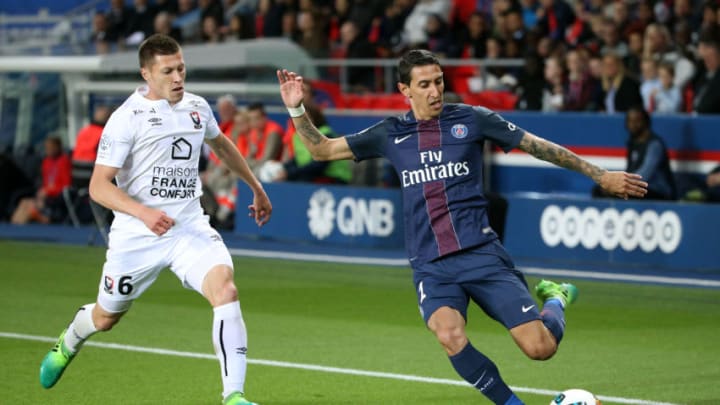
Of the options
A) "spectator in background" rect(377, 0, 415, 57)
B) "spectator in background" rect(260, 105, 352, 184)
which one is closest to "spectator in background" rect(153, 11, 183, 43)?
"spectator in background" rect(377, 0, 415, 57)

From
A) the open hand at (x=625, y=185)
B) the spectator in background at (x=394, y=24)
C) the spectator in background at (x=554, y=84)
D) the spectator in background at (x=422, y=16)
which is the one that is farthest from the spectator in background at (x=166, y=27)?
the open hand at (x=625, y=185)

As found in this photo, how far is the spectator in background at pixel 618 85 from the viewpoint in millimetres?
17406

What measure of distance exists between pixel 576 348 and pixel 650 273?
5.59 metres

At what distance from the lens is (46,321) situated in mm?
11805

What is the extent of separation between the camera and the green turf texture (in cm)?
854

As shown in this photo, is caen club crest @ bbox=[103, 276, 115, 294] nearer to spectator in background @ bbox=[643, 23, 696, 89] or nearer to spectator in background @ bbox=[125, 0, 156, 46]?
spectator in background @ bbox=[643, 23, 696, 89]

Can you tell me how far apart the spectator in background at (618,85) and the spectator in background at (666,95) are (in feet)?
1.09

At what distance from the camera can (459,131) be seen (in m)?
7.41

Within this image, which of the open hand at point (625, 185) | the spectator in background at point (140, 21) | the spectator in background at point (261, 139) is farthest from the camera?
the spectator in background at point (140, 21)

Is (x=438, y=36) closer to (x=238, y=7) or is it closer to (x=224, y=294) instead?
(x=238, y=7)

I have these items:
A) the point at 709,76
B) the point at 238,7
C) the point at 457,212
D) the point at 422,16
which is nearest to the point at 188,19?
the point at 238,7

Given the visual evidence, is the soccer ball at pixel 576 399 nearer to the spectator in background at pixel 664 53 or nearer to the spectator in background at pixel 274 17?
the spectator in background at pixel 664 53

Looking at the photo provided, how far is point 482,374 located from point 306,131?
5.90 feet

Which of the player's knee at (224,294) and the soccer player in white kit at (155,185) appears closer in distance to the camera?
the player's knee at (224,294)
